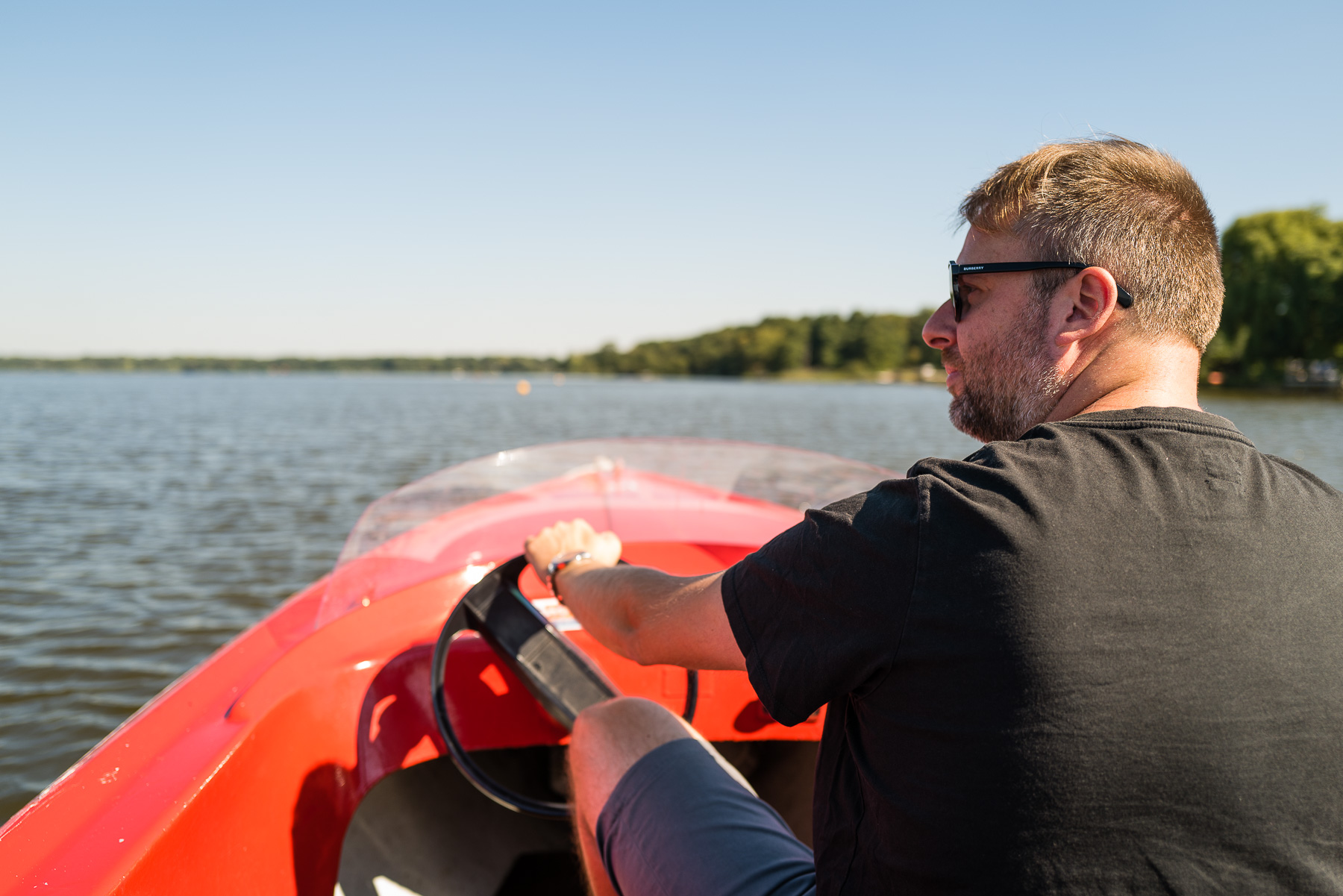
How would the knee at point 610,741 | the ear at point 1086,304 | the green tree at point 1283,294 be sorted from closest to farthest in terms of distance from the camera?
the ear at point 1086,304, the knee at point 610,741, the green tree at point 1283,294

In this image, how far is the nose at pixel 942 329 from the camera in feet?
4.53

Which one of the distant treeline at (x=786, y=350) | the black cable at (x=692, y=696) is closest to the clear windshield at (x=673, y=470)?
the black cable at (x=692, y=696)

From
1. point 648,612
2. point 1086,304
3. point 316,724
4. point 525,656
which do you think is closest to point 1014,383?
point 1086,304

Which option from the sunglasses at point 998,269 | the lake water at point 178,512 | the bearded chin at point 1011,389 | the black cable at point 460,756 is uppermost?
the sunglasses at point 998,269

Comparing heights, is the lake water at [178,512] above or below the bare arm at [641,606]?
below

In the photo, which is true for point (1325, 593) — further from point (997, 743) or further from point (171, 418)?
point (171, 418)

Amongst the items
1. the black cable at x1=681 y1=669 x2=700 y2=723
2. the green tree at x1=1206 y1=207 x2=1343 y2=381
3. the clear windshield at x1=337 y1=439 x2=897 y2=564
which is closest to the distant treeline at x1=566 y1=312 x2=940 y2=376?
the green tree at x1=1206 y1=207 x2=1343 y2=381

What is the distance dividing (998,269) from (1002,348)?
0.12 metres

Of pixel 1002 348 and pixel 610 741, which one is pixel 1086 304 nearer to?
pixel 1002 348

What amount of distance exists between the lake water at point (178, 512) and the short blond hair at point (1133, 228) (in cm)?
447

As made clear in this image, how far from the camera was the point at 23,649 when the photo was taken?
5.19 meters

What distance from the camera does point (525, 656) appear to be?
2061 mm

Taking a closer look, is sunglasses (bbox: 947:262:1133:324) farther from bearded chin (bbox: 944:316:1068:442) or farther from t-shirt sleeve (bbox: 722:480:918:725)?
t-shirt sleeve (bbox: 722:480:918:725)

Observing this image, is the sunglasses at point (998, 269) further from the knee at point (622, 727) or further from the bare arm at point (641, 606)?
the knee at point (622, 727)
